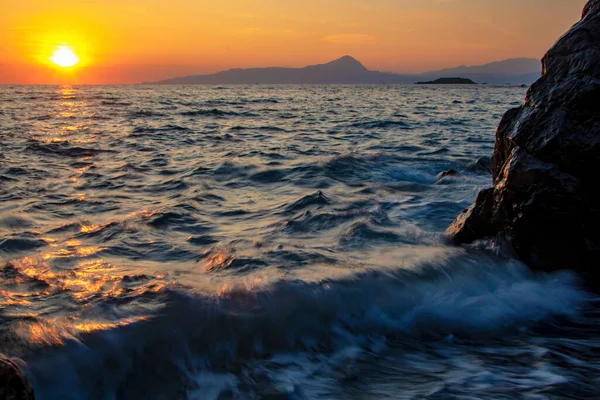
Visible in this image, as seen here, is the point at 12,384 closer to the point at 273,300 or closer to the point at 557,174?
the point at 273,300

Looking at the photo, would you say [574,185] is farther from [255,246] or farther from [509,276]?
[255,246]

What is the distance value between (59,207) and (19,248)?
6.28 ft

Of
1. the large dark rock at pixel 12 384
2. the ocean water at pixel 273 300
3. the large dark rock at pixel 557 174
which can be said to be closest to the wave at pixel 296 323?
the ocean water at pixel 273 300

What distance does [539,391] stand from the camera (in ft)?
9.17

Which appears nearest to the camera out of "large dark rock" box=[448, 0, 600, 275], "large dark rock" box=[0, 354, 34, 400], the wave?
"large dark rock" box=[0, 354, 34, 400]

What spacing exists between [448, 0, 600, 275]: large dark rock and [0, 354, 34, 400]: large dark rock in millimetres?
4239

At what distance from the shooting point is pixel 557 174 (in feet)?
14.4

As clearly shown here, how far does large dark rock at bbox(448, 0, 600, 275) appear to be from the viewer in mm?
4301

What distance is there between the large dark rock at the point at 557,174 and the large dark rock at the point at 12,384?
4239mm

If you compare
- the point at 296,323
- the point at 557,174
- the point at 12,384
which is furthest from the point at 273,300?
the point at 557,174

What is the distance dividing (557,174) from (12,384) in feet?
14.9

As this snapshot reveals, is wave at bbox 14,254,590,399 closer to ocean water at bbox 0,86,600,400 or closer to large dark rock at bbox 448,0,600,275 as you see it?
ocean water at bbox 0,86,600,400

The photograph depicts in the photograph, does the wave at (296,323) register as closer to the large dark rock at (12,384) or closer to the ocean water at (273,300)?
the ocean water at (273,300)

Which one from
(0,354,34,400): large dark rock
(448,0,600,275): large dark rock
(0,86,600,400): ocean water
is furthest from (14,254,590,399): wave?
(0,354,34,400): large dark rock
